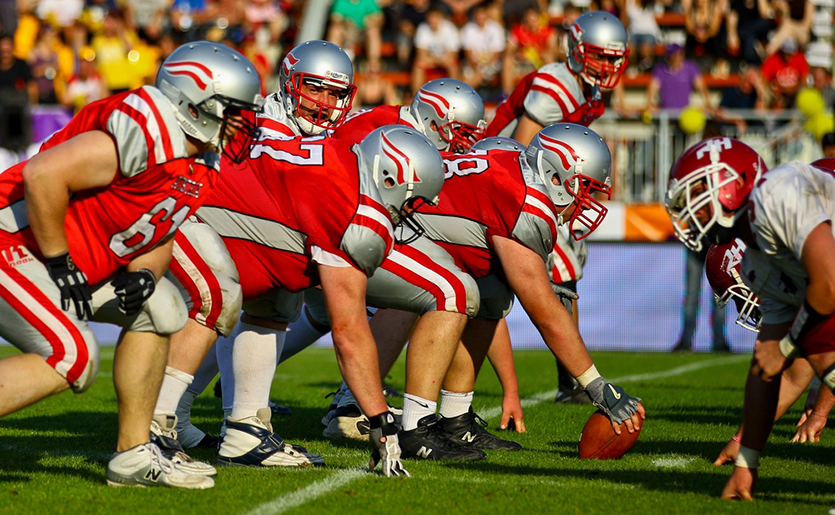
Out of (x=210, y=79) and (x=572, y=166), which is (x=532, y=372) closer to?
(x=572, y=166)

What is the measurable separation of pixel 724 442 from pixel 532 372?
3800 mm

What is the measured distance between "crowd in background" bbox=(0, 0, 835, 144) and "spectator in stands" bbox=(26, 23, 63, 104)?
2 centimetres

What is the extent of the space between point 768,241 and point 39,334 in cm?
252

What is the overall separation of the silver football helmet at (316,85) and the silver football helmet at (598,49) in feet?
5.63

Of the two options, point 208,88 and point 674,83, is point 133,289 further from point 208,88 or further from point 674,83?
point 674,83

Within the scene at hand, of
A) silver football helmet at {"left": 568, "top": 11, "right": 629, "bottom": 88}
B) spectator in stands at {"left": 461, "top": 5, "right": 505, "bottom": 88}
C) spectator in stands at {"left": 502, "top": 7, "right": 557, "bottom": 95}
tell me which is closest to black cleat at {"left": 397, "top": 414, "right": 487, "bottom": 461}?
silver football helmet at {"left": 568, "top": 11, "right": 629, "bottom": 88}

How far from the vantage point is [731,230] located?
11.7 ft

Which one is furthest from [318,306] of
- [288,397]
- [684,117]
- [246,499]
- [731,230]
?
[684,117]

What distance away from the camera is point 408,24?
14562mm

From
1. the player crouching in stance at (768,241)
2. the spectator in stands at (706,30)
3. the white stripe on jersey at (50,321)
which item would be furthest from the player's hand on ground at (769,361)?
the spectator in stands at (706,30)

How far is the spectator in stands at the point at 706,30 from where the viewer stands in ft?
45.0

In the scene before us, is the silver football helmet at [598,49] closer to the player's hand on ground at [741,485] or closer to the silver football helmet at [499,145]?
the silver football helmet at [499,145]

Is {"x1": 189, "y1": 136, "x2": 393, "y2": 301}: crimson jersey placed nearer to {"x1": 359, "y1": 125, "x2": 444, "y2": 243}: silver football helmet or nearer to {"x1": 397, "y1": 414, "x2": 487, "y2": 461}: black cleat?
{"x1": 359, "y1": 125, "x2": 444, "y2": 243}: silver football helmet

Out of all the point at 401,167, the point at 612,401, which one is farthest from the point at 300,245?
the point at 612,401
